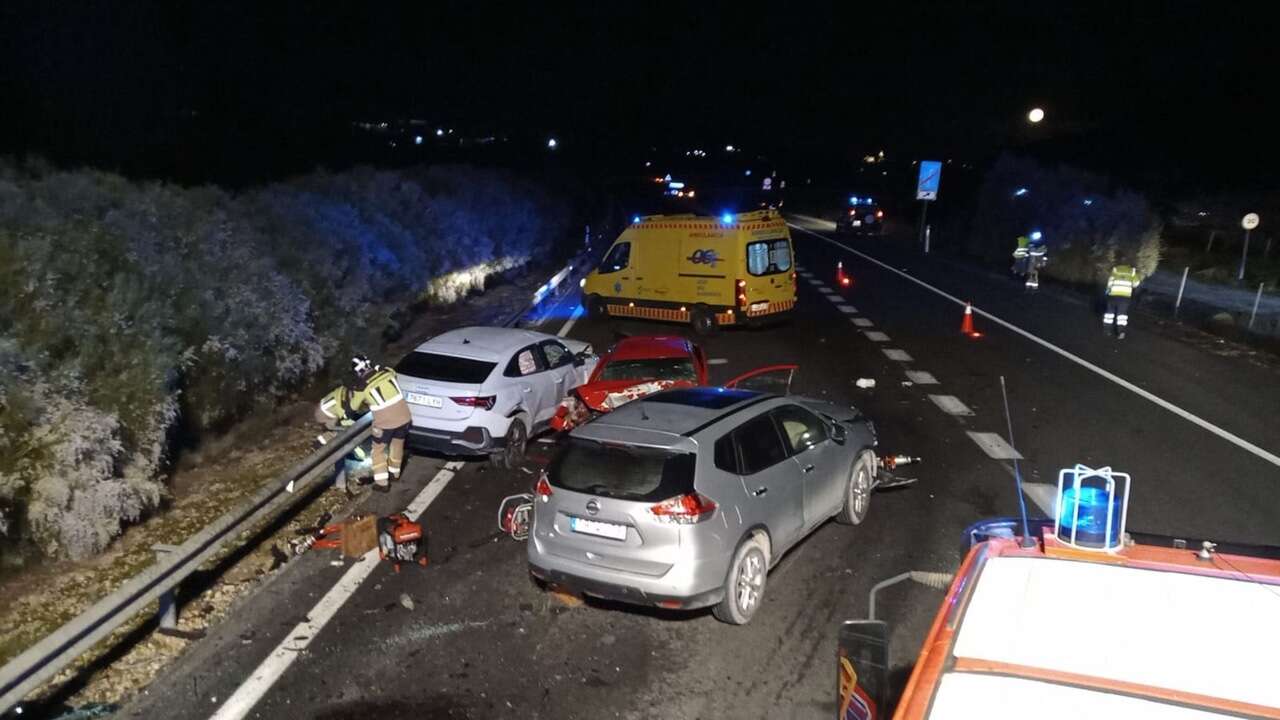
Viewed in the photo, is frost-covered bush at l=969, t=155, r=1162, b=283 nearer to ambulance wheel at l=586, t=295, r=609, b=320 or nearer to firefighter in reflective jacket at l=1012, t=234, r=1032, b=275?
firefighter in reflective jacket at l=1012, t=234, r=1032, b=275

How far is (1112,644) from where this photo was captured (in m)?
3.50

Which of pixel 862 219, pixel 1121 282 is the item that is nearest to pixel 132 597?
pixel 1121 282

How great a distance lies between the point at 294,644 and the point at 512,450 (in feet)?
15.1

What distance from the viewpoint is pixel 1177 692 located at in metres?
3.21

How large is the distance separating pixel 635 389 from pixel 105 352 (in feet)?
18.9

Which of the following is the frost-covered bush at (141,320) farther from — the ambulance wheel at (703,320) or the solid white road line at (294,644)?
the ambulance wheel at (703,320)

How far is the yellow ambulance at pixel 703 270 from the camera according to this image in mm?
19734

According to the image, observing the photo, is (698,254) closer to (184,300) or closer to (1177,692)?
(184,300)

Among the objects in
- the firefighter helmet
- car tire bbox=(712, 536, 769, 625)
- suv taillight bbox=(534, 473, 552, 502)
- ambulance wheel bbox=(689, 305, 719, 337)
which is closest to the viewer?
car tire bbox=(712, 536, 769, 625)

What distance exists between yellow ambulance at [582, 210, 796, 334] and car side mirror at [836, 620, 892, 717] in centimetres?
1581

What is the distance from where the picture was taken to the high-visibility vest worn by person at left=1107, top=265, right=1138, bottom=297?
20234mm

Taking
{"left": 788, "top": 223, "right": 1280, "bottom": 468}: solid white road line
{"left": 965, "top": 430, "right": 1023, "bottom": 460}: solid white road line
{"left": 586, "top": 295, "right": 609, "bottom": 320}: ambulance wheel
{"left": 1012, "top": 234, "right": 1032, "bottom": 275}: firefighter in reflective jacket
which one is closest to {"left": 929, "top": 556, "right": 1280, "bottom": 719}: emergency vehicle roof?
{"left": 965, "top": 430, "right": 1023, "bottom": 460}: solid white road line

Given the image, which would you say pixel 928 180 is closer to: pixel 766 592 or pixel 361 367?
pixel 361 367

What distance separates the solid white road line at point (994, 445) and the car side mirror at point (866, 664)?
751cm
